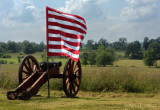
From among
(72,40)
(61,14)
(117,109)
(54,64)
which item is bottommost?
(117,109)

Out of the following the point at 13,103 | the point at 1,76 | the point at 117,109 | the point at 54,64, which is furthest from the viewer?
the point at 1,76

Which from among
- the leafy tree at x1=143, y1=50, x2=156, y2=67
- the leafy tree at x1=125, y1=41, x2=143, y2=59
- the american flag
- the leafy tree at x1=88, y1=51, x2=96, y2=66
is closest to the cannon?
the american flag

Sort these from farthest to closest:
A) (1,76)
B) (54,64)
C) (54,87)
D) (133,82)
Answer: (1,76), (54,87), (133,82), (54,64)

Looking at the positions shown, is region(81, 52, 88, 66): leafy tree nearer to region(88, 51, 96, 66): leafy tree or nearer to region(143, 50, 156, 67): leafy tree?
region(88, 51, 96, 66): leafy tree

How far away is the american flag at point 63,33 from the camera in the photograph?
26.9 ft

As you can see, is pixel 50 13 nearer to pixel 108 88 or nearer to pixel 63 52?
pixel 63 52

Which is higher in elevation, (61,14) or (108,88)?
(61,14)

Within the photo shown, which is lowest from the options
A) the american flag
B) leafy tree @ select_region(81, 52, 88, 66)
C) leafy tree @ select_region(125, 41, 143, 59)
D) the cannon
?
the cannon

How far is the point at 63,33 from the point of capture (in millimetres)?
8344

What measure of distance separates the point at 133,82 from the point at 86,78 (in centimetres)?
227

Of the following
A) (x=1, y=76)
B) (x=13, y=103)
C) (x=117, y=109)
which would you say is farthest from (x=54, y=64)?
(x=1, y=76)

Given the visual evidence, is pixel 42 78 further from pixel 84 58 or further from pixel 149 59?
pixel 84 58

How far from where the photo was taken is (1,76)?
13359 millimetres

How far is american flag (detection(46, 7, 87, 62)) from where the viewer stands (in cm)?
820
